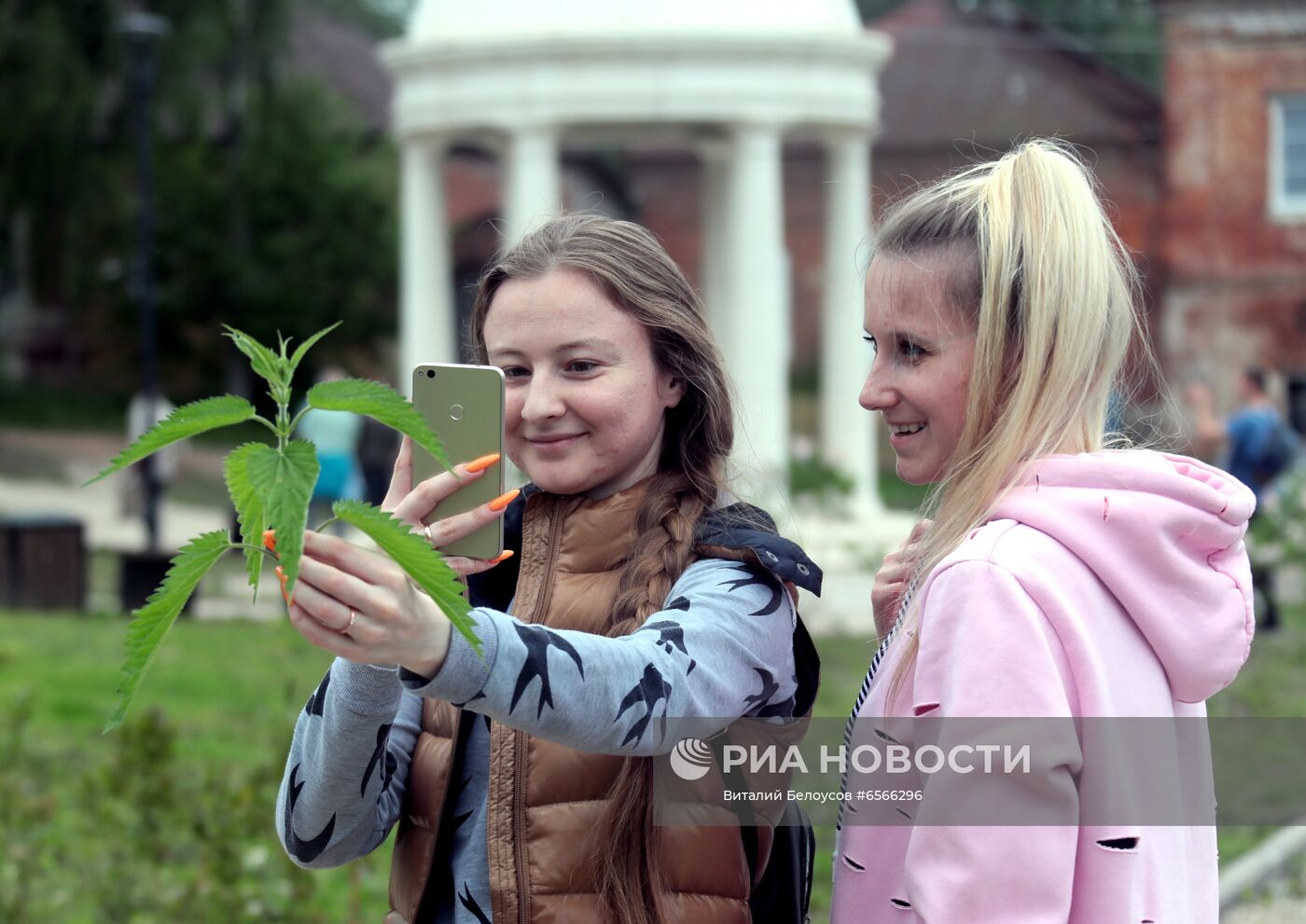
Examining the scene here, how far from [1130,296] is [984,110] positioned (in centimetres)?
3124

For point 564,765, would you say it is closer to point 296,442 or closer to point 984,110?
point 296,442

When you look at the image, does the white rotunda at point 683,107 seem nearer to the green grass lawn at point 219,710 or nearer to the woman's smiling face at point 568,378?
the green grass lawn at point 219,710

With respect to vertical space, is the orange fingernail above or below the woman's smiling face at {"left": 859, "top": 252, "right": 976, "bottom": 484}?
below

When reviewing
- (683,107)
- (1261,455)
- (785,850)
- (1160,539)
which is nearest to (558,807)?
(785,850)

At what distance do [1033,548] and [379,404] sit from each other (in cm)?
81

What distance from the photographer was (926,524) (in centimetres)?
236

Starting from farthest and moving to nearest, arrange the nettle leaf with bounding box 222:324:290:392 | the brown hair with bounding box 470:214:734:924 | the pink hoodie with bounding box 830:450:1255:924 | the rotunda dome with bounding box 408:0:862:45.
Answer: the rotunda dome with bounding box 408:0:862:45 → the brown hair with bounding box 470:214:734:924 → the pink hoodie with bounding box 830:450:1255:924 → the nettle leaf with bounding box 222:324:290:392

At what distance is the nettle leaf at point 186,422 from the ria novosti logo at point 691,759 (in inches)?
30.6

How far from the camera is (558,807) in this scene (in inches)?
83.8

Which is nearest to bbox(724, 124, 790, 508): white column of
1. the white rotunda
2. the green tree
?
the white rotunda

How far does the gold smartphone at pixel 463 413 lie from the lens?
76.8 inches

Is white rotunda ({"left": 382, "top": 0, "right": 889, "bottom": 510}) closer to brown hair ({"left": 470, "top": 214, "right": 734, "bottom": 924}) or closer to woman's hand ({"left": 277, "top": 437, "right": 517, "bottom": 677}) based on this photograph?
brown hair ({"left": 470, "top": 214, "right": 734, "bottom": 924})

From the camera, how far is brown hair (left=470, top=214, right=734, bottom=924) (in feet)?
6.97

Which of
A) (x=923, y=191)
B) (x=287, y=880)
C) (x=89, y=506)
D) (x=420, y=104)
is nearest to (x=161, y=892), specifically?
(x=287, y=880)
